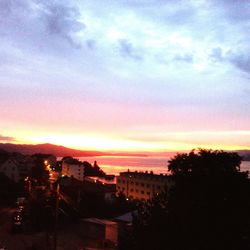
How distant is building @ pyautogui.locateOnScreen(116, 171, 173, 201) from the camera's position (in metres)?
98.6

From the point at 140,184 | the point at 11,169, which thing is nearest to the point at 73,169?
the point at 140,184

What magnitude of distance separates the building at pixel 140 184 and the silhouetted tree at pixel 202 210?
79.3 meters

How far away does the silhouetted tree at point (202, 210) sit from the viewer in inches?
600

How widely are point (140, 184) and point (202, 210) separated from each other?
3505 inches

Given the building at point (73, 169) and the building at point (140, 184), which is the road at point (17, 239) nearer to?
the building at point (140, 184)

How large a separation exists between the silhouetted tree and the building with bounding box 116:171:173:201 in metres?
79.3

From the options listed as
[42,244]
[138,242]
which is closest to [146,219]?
[138,242]

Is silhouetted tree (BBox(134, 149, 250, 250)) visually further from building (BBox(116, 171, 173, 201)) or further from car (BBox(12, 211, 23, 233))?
building (BBox(116, 171, 173, 201))

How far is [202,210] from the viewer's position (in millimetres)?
15578

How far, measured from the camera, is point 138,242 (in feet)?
56.1

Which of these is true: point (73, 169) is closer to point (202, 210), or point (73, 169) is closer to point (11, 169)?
point (11, 169)

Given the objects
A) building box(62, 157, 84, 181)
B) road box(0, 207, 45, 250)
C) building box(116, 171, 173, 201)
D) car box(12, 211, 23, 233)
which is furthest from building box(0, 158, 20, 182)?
car box(12, 211, 23, 233)

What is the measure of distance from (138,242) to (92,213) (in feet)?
81.6

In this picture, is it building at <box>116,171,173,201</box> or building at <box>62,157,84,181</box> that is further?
building at <box>62,157,84,181</box>
